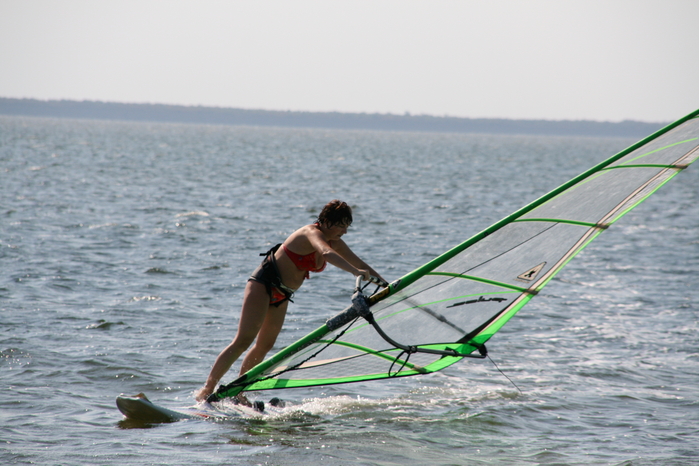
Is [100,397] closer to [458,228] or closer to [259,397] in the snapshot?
[259,397]

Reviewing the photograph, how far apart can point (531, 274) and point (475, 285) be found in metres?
0.46

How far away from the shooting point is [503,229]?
502 centimetres

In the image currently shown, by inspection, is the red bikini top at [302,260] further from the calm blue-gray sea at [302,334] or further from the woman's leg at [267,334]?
the calm blue-gray sea at [302,334]

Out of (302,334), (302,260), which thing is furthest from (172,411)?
(302,334)

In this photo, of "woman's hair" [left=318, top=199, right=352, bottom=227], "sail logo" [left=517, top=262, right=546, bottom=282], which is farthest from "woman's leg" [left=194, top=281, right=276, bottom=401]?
"sail logo" [left=517, top=262, right=546, bottom=282]

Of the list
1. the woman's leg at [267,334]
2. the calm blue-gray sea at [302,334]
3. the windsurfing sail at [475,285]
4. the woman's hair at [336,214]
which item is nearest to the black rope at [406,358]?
the windsurfing sail at [475,285]

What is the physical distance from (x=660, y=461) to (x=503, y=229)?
2.39 meters

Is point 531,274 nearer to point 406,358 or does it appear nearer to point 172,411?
point 406,358

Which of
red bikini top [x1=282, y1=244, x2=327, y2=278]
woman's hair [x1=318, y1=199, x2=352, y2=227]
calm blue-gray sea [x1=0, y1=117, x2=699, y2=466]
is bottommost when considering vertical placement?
calm blue-gray sea [x1=0, y1=117, x2=699, y2=466]

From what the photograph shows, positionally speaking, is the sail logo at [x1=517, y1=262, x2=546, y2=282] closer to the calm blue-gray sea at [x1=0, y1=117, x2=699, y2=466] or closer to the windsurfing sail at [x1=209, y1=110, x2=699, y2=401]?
the windsurfing sail at [x1=209, y1=110, x2=699, y2=401]

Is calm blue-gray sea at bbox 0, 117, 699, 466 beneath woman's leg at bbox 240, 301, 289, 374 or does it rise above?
beneath

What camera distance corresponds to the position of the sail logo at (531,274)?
17.9 feet

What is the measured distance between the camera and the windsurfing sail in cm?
491

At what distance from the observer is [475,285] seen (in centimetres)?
541
